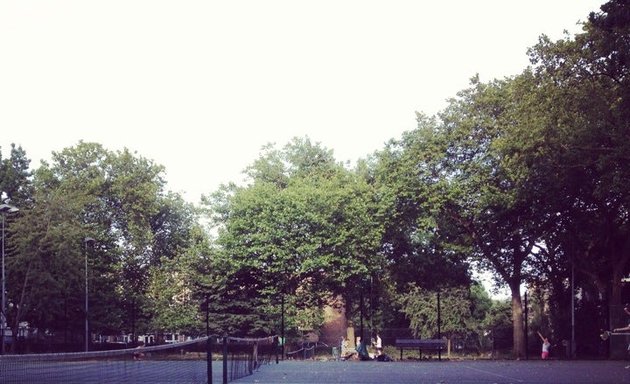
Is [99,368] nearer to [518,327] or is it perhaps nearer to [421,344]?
[421,344]

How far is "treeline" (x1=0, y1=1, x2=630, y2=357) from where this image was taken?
33.8 metres

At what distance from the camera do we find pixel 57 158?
199ft

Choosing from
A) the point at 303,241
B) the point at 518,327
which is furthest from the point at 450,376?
the point at 303,241

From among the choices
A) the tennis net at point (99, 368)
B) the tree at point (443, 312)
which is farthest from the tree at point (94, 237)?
the tennis net at point (99, 368)

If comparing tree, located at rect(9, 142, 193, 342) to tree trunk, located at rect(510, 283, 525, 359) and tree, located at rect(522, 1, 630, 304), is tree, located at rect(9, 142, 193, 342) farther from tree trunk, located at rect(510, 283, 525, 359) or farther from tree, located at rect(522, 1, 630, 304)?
tree, located at rect(522, 1, 630, 304)

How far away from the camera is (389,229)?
49.2m

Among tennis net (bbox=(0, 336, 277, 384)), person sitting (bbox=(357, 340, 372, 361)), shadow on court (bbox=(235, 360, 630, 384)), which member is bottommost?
person sitting (bbox=(357, 340, 372, 361))

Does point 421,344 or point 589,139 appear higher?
point 589,139

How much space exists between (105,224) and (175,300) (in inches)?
389

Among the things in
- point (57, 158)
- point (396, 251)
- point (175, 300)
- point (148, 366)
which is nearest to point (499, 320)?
point (396, 251)

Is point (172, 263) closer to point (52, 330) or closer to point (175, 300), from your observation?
point (175, 300)

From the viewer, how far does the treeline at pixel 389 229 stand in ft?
111

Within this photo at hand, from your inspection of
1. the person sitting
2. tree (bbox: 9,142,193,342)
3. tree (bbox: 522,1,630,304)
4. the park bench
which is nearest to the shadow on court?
tree (bbox: 522,1,630,304)

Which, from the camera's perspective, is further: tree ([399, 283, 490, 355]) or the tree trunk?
tree ([399, 283, 490, 355])
